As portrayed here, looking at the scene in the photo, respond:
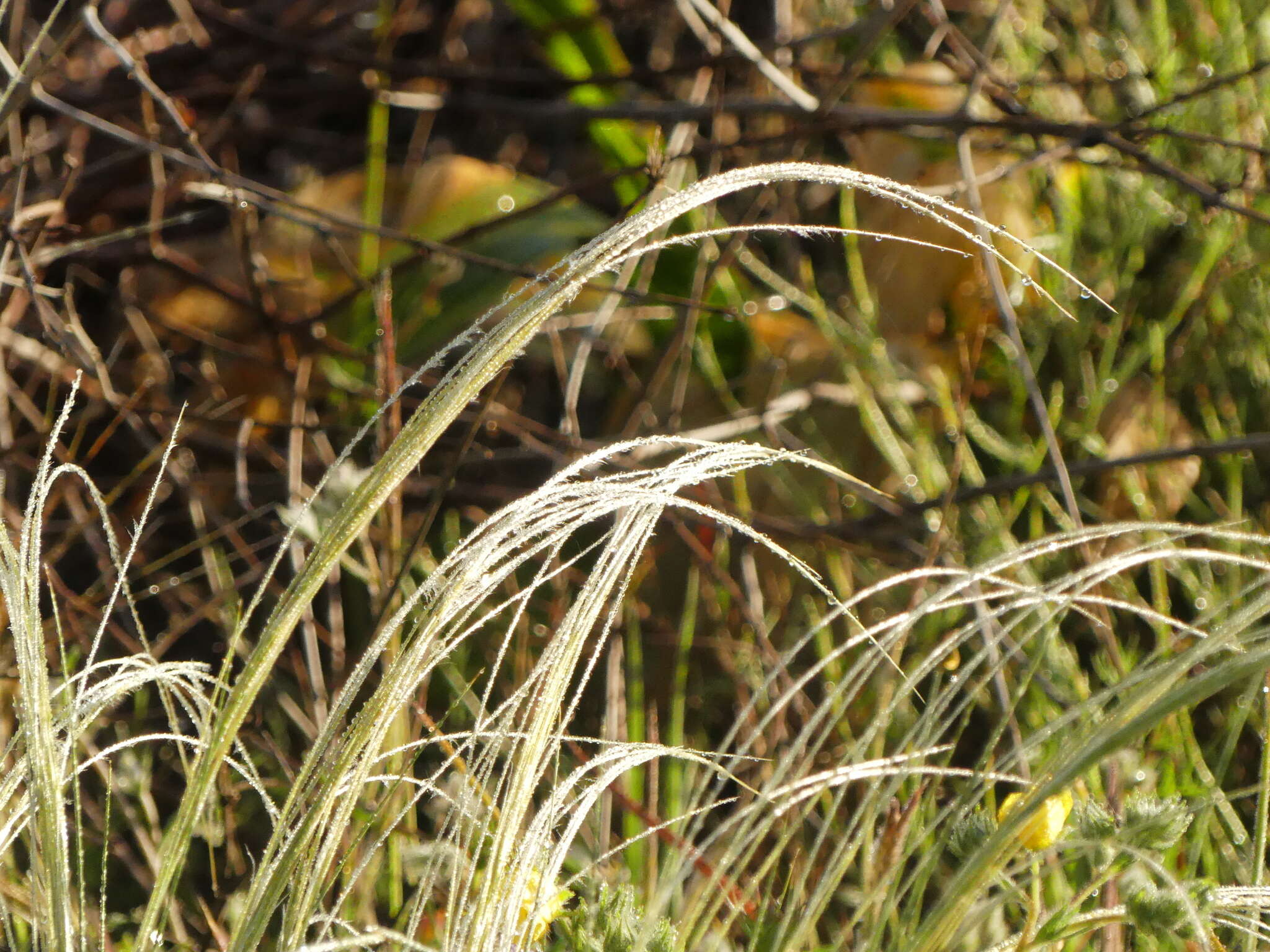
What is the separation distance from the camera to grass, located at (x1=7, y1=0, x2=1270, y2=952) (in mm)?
603

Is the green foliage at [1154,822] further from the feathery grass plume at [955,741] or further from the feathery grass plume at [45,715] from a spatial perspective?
the feathery grass plume at [45,715]

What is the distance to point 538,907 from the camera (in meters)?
0.62

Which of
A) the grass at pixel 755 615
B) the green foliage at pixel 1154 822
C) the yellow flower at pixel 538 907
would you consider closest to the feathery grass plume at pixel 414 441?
the grass at pixel 755 615

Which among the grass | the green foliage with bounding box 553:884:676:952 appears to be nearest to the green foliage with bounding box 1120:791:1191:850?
the grass

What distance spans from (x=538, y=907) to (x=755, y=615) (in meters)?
0.76

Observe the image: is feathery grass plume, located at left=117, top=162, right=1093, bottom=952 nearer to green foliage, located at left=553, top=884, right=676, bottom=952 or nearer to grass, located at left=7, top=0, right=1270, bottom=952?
grass, located at left=7, top=0, right=1270, bottom=952

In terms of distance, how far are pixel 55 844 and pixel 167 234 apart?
151 cm

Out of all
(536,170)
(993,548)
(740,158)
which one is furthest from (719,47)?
(993,548)

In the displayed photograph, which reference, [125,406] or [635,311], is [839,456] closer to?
[635,311]

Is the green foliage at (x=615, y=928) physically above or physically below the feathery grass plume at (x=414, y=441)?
below

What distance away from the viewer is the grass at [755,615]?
1.98 ft

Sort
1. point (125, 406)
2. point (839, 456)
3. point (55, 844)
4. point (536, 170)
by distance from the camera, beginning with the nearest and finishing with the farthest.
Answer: point (55, 844) → point (125, 406) → point (839, 456) → point (536, 170)

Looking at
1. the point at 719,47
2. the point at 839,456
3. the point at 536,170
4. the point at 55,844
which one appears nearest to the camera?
the point at 55,844

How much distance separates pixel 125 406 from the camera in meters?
1.27
